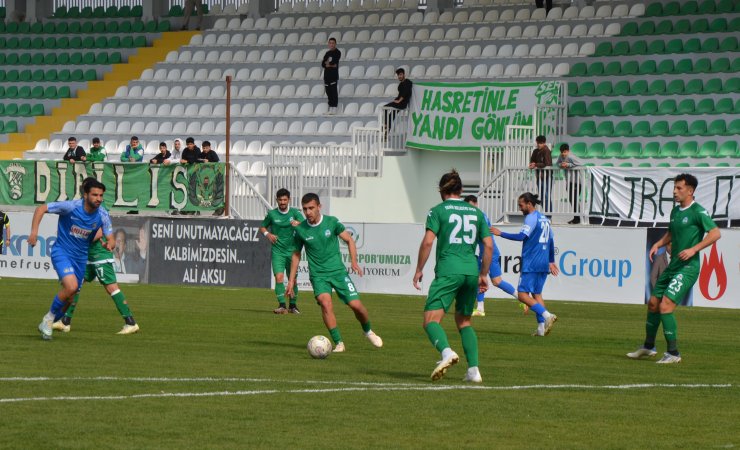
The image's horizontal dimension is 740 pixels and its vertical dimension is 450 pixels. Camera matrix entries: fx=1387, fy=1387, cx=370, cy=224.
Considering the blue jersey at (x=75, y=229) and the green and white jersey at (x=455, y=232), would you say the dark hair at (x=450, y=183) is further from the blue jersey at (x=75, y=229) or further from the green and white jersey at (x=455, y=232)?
the blue jersey at (x=75, y=229)

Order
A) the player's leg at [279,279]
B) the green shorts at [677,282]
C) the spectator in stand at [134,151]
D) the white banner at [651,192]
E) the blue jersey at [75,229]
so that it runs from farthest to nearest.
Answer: the spectator in stand at [134,151] < the white banner at [651,192] < the player's leg at [279,279] < the blue jersey at [75,229] < the green shorts at [677,282]

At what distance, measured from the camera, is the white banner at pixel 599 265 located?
26109mm

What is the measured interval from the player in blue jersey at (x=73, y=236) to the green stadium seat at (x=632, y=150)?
16.8 metres

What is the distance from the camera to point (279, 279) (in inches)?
910

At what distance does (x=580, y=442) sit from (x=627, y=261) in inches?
677

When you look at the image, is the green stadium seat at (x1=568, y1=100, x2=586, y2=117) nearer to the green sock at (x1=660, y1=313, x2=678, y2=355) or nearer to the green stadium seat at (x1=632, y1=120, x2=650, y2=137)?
the green stadium seat at (x1=632, y1=120, x2=650, y2=137)

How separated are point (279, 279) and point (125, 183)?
10527mm

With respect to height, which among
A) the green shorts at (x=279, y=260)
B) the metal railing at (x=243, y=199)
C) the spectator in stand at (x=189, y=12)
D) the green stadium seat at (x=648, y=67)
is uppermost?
the spectator in stand at (x=189, y=12)

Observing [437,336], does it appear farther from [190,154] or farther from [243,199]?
[190,154]

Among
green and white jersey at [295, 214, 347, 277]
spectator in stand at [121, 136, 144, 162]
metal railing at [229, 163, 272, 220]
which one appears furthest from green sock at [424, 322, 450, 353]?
spectator in stand at [121, 136, 144, 162]

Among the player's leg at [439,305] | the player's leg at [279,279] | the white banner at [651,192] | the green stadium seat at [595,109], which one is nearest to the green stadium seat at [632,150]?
the green stadium seat at [595,109]

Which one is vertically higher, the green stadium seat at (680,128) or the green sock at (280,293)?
the green stadium seat at (680,128)

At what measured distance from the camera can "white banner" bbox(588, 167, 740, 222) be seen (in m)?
26.5

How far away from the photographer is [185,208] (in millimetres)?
31719
